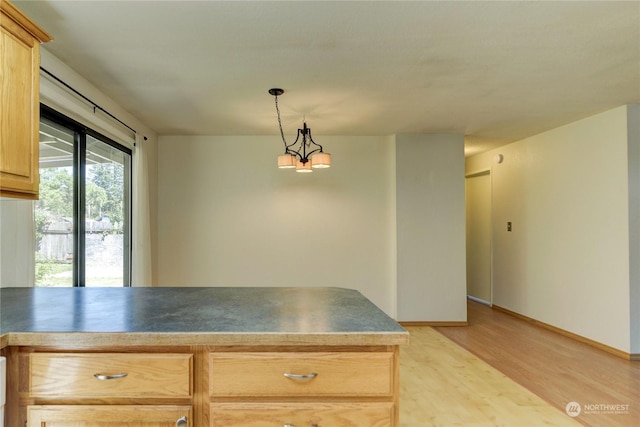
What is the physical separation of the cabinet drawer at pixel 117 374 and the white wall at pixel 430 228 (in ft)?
11.8

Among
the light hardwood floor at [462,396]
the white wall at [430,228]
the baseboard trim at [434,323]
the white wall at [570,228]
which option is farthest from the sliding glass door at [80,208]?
the white wall at [570,228]

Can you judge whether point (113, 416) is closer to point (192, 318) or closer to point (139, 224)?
point (192, 318)

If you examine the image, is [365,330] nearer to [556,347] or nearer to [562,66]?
[562,66]

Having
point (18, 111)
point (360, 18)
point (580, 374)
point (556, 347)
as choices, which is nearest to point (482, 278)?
point (556, 347)

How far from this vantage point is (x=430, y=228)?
4.46 metres

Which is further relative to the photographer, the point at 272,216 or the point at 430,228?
the point at 272,216

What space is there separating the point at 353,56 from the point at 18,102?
182 centimetres

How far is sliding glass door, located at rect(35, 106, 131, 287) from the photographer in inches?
98.2

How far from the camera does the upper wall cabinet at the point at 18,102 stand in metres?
1.42

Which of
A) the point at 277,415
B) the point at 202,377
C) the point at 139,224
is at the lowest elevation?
the point at 277,415

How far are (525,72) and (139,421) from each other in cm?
309

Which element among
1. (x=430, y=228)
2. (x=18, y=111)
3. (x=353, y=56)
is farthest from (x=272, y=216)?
(x=18, y=111)

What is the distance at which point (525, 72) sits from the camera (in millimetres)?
2611

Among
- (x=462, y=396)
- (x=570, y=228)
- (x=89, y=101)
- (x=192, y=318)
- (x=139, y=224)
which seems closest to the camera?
(x=192, y=318)
